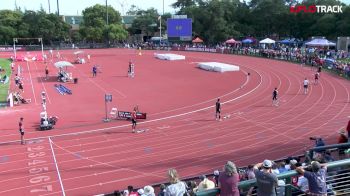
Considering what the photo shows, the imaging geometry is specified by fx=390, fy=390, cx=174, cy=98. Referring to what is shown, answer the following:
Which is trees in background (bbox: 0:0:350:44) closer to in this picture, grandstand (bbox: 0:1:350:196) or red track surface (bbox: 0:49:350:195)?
grandstand (bbox: 0:1:350:196)

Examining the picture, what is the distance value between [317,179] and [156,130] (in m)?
16.3

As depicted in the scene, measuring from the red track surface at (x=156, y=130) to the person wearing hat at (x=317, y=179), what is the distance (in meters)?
9.21

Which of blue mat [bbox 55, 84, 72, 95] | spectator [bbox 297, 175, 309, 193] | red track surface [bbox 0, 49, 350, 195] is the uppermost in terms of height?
spectator [bbox 297, 175, 309, 193]

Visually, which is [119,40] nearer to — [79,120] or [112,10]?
[112,10]

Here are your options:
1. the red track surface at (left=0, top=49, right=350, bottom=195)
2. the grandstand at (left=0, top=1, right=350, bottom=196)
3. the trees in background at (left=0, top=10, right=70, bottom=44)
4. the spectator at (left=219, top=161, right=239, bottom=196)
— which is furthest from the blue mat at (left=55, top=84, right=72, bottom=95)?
the trees in background at (left=0, top=10, right=70, bottom=44)

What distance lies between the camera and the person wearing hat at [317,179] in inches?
249

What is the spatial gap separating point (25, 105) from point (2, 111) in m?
2.19

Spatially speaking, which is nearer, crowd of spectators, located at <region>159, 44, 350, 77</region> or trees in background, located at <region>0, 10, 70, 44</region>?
crowd of spectators, located at <region>159, 44, 350, 77</region>

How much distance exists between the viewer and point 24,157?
1800 cm

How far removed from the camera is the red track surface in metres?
15.9

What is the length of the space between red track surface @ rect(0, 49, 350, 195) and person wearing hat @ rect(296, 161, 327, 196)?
9210 millimetres

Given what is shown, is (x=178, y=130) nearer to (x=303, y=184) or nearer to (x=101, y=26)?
(x=303, y=184)

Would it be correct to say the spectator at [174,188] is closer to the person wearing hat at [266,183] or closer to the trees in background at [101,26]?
the person wearing hat at [266,183]

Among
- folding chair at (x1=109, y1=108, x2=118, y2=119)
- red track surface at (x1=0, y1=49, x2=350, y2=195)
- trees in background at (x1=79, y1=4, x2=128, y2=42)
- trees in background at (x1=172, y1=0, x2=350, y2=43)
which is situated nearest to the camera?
red track surface at (x1=0, y1=49, x2=350, y2=195)
